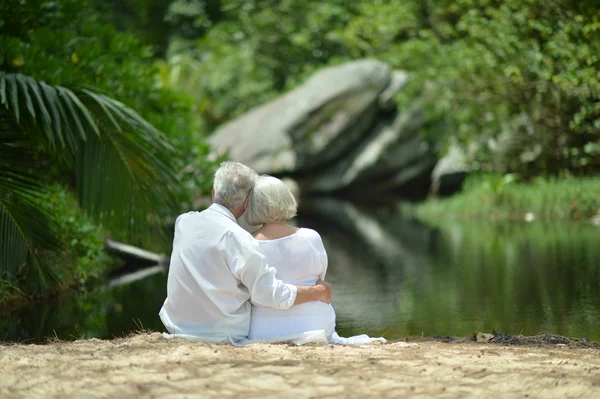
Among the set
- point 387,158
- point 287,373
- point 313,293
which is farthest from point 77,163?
point 387,158

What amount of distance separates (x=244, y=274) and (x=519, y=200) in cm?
1316

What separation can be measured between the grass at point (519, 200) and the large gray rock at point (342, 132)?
5.05m

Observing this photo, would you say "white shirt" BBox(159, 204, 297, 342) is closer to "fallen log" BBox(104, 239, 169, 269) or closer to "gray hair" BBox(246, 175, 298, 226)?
"gray hair" BBox(246, 175, 298, 226)

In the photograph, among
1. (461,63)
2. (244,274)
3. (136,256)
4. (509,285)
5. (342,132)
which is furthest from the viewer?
(342,132)

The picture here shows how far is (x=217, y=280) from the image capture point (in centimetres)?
490

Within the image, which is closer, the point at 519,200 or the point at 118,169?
the point at 118,169

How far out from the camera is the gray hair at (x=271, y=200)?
16.6 feet

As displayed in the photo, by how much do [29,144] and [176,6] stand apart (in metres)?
28.3

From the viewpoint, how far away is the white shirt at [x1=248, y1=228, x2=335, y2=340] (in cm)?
503

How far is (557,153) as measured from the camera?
58.4ft

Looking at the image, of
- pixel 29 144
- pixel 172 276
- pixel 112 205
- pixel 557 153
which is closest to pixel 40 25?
pixel 29 144

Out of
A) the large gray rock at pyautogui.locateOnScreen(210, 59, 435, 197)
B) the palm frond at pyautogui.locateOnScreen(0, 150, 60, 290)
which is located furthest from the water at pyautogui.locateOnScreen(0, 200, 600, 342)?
the large gray rock at pyautogui.locateOnScreen(210, 59, 435, 197)

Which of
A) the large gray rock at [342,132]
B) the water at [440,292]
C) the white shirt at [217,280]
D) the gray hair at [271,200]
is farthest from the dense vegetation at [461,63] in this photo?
the white shirt at [217,280]

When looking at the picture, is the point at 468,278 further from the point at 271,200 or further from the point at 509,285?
the point at 271,200
